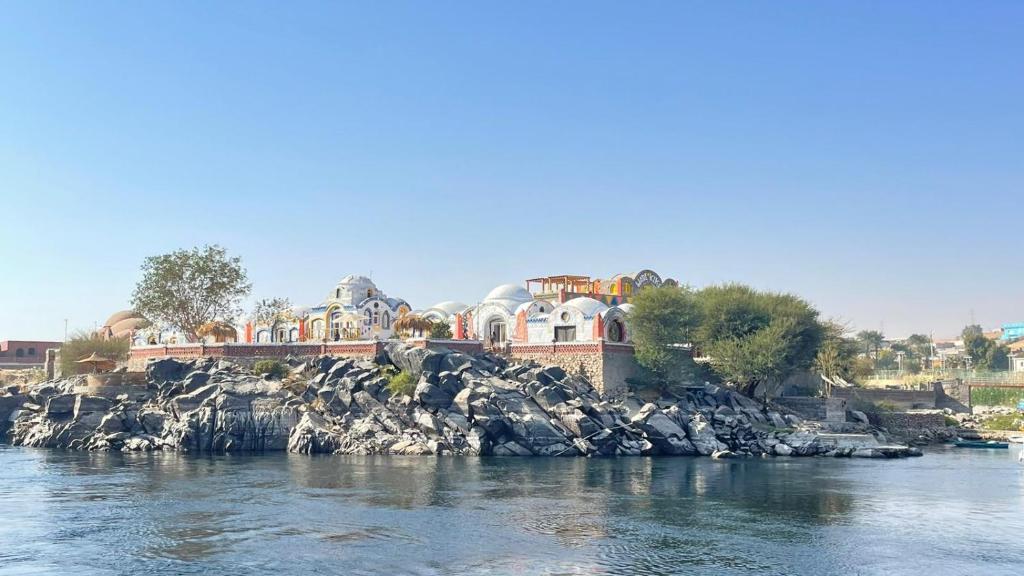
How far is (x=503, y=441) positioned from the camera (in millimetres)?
62250

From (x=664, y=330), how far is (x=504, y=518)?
114ft

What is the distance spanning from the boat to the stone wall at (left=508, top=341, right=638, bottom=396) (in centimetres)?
2618

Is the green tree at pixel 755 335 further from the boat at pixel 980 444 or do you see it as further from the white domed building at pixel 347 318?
the white domed building at pixel 347 318

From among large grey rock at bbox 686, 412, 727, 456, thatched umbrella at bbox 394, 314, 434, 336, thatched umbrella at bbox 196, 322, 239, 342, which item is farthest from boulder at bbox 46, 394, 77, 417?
large grey rock at bbox 686, 412, 727, 456

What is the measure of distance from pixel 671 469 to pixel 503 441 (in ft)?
38.7

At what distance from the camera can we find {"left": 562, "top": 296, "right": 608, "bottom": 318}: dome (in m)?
77.8

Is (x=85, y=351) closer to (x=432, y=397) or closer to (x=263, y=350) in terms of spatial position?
(x=263, y=350)

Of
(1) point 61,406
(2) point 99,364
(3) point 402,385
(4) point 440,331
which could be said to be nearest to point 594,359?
(4) point 440,331

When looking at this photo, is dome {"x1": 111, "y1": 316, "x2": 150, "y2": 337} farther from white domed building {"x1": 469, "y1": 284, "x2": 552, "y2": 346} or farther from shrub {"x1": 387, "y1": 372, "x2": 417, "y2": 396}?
shrub {"x1": 387, "y1": 372, "x2": 417, "y2": 396}

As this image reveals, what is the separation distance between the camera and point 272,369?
71.2 meters

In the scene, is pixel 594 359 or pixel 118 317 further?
pixel 118 317

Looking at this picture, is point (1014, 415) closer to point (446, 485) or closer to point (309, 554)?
point (446, 485)

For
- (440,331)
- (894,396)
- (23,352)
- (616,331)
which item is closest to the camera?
(440,331)

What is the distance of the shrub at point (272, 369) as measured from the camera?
7094 cm
